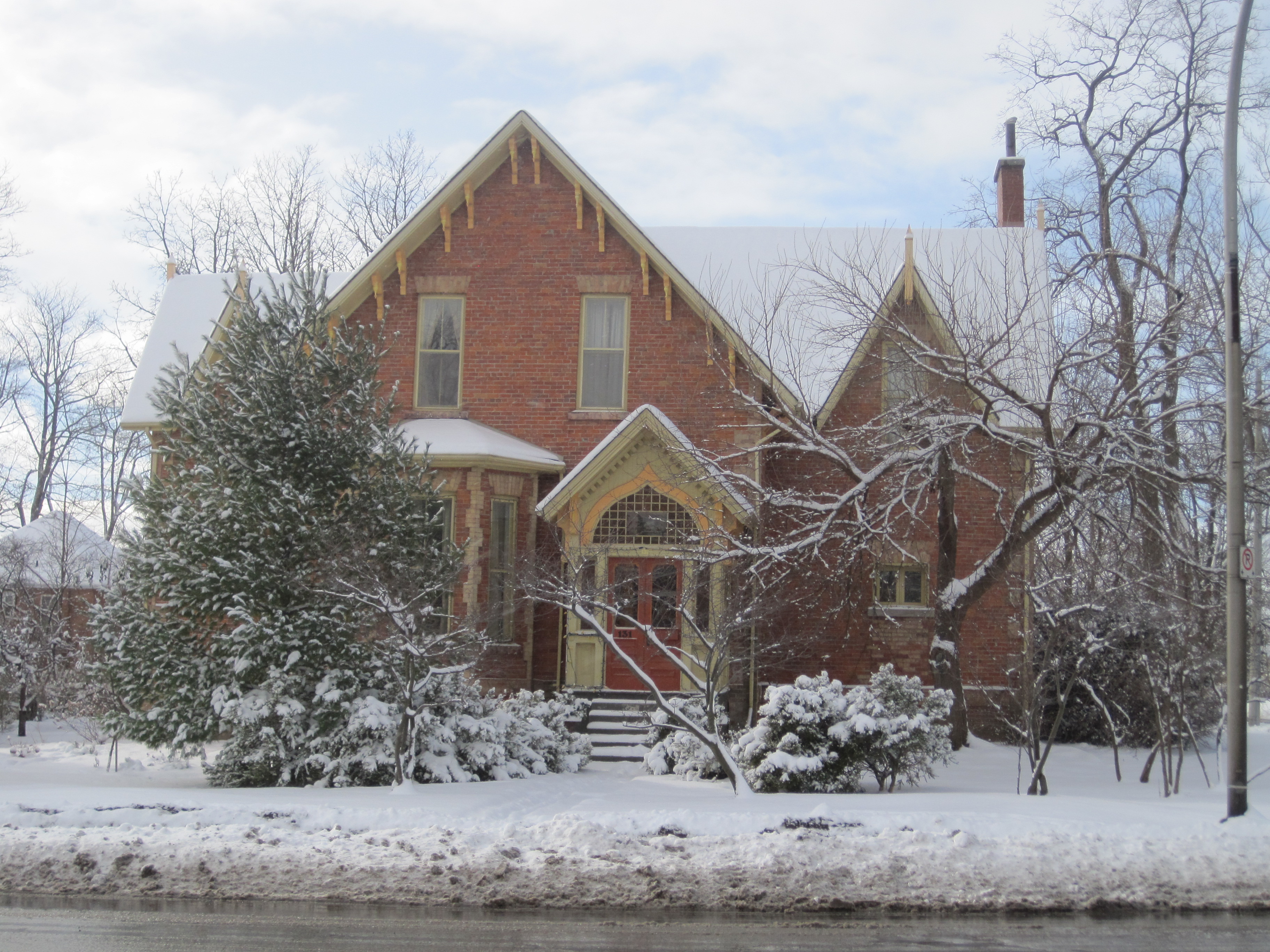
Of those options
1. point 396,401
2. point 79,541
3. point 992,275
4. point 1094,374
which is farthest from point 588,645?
point 79,541

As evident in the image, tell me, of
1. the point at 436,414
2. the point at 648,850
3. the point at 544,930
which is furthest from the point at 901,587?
the point at 544,930

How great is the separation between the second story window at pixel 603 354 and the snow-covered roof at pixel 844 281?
1408 mm

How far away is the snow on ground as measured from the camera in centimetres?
849

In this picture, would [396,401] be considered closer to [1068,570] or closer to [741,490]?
[741,490]

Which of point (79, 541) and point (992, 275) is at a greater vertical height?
point (992, 275)

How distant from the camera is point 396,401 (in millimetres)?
18594

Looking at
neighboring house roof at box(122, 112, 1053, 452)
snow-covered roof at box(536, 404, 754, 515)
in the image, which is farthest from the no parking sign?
snow-covered roof at box(536, 404, 754, 515)

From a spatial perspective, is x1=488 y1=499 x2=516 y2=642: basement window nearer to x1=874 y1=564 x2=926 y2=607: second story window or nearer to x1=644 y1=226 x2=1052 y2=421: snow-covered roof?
x1=644 y1=226 x2=1052 y2=421: snow-covered roof

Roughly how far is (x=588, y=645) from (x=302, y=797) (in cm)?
698

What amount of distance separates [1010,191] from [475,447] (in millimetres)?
14077

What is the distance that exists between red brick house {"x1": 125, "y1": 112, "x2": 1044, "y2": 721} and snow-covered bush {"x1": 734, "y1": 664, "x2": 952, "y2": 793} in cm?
485

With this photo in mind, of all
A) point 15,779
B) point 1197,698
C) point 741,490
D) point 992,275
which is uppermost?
point 992,275

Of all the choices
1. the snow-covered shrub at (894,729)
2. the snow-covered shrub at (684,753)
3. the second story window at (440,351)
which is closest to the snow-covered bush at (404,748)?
the snow-covered shrub at (684,753)

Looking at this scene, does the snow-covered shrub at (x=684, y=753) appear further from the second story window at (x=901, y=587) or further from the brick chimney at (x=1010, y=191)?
the brick chimney at (x=1010, y=191)
